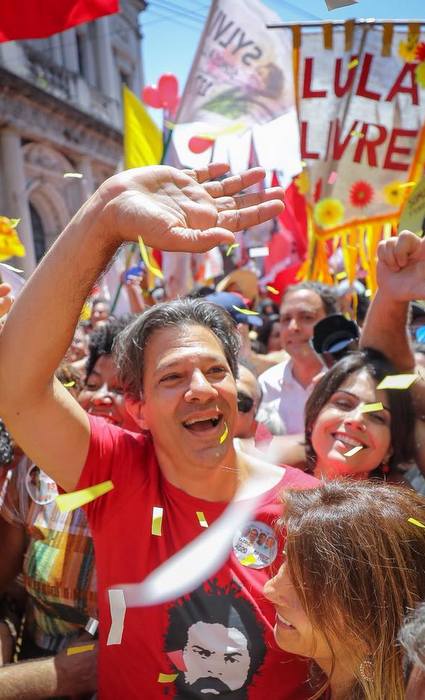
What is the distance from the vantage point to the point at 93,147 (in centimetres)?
1894

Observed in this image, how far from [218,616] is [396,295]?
111 cm

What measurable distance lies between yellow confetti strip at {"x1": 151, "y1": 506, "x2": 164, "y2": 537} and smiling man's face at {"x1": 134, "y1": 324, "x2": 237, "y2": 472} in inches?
5.1

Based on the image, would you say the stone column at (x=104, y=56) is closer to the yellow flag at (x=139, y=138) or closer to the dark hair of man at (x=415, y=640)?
the yellow flag at (x=139, y=138)

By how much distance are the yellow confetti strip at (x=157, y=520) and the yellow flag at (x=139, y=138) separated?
4.83 m

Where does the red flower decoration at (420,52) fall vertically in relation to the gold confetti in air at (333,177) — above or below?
above

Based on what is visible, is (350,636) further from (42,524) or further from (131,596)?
(42,524)

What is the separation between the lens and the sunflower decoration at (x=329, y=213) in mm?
4074

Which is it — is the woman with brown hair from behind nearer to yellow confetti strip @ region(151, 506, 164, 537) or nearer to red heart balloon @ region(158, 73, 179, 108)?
yellow confetti strip @ region(151, 506, 164, 537)

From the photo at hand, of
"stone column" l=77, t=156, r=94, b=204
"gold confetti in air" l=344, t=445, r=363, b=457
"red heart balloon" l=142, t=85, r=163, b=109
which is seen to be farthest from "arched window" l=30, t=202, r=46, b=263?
"gold confetti in air" l=344, t=445, r=363, b=457

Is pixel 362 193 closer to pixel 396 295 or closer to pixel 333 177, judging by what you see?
pixel 333 177

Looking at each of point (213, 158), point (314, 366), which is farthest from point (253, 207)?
point (213, 158)

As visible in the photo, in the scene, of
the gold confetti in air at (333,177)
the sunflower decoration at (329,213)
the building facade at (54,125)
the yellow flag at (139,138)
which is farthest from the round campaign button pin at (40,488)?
the building facade at (54,125)

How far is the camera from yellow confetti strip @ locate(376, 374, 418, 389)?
1.96 meters

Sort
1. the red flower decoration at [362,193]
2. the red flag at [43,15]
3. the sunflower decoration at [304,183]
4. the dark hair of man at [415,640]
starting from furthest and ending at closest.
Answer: the sunflower decoration at [304,183] → the red flower decoration at [362,193] → the red flag at [43,15] → the dark hair of man at [415,640]
